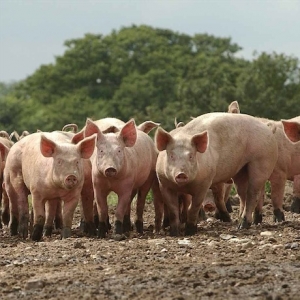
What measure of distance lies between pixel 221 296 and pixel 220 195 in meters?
7.48

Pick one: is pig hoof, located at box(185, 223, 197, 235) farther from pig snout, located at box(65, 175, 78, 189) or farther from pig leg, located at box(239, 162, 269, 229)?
pig snout, located at box(65, 175, 78, 189)

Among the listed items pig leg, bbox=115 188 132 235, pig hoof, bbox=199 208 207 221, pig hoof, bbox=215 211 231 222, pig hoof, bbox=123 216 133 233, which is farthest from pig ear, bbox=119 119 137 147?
pig hoof, bbox=199 208 207 221

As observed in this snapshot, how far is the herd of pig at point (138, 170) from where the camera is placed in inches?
494

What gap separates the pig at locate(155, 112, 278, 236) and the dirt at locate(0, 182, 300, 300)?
1.80ft

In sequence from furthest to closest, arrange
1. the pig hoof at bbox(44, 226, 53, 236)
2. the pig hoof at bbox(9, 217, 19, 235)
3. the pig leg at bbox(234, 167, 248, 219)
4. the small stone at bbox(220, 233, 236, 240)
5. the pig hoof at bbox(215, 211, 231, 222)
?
the pig hoof at bbox(215, 211, 231, 222), the pig leg at bbox(234, 167, 248, 219), the pig hoof at bbox(9, 217, 19, 235), the pig hoof at bbox(44, 226, 53, 236), the small stone at bbox(220, 233, 236, 240)

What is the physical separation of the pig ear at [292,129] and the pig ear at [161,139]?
53.8 inches

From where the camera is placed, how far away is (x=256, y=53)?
1774 inches

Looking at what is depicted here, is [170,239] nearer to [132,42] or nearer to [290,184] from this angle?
[290,184]

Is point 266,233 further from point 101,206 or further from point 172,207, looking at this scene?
point 101,206

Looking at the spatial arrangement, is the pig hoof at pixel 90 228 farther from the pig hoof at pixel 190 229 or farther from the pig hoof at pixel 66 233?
the pig hoof at pixel 190 229

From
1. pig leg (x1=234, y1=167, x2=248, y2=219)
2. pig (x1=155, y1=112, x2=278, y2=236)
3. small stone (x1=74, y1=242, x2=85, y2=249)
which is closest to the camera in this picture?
small stone (x1=74, y1=242, x2=85, y2=249)

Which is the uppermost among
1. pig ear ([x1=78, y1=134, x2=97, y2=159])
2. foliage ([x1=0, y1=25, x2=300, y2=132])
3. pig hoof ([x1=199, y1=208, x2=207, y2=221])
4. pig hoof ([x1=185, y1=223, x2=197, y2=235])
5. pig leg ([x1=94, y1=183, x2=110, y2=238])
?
foliage ([x1=0, y1=25, x2=300, y2=132])

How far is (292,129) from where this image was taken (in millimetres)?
13070

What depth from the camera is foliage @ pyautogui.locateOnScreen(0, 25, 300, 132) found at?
143ft
